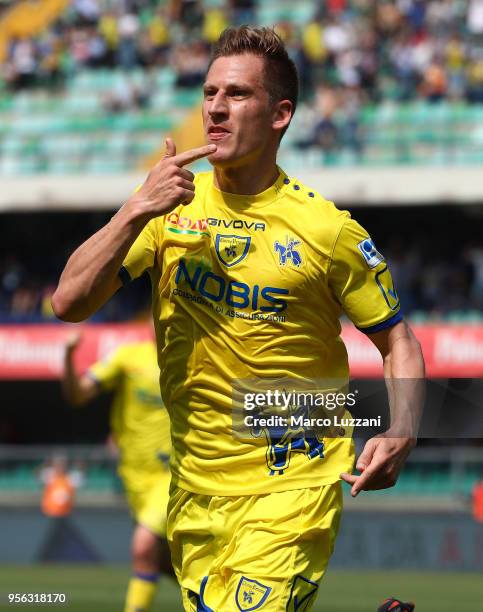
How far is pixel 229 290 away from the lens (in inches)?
200

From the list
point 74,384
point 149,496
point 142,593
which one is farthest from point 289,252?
point 149,496

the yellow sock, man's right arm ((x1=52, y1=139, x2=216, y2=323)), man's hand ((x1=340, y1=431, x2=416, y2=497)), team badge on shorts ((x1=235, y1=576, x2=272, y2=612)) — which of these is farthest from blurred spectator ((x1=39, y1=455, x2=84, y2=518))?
man's hand ((x1=340, y1=431, x2=416, y2=497))

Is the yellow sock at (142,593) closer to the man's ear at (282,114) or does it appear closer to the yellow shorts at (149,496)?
the yellow shorts at (149,496)

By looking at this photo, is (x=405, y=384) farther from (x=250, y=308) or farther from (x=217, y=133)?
(x=217, y=133)

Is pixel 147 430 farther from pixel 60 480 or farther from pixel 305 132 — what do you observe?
pixel 305 132

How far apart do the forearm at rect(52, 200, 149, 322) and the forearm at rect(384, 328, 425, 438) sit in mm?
1086

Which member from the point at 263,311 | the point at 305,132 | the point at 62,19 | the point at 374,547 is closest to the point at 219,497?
the point at 263,311

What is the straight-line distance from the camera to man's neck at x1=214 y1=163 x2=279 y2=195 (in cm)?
524

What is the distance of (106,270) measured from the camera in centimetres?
472

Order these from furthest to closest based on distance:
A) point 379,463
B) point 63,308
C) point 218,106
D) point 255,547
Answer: point 218,106 < point 255,547 < point 63,308 < point 379,463

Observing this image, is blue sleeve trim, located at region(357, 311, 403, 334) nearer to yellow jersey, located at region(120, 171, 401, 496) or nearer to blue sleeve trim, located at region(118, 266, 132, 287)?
yellow jersey, located at region(120, 171, 401, 496)

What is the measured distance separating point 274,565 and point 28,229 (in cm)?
2301

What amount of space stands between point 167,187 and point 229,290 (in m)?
0.52

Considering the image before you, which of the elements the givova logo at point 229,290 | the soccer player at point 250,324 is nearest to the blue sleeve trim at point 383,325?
the soccer player at point 250,324
